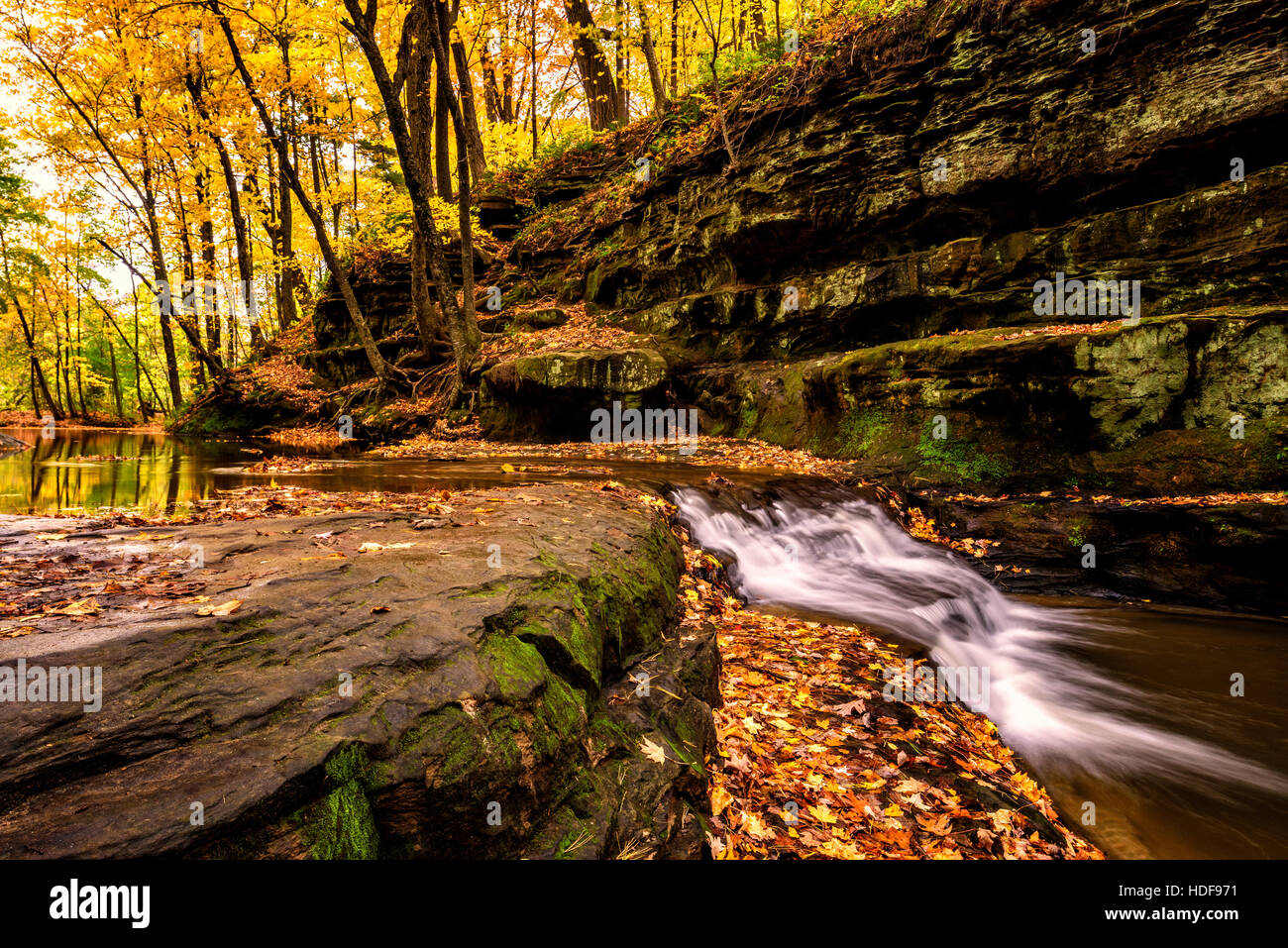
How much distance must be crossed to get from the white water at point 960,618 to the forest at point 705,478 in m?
0.06

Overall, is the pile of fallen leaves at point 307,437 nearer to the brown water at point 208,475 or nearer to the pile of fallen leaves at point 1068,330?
the brown water at point 208,475

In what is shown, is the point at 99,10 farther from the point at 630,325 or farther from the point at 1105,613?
the point at 1105,613

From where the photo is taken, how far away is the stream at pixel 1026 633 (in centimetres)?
366

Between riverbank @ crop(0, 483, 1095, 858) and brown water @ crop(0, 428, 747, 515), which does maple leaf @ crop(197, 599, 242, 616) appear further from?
brown water @ crop(0, 428, 747, 515)

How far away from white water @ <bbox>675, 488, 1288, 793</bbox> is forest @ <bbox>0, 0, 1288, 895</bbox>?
56 mm

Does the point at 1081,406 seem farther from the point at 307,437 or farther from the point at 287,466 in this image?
the point at 307,437

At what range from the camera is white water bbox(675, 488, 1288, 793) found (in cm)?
410

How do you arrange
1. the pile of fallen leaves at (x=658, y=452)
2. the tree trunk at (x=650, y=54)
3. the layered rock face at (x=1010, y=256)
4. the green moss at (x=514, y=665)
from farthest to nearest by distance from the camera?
the tree trunk at (x=650, y=54)
the pile of fallen leaves at (x=658, y=452)
the layered rock face at (x=1010, y=256)
the green moss at (x=514, y=665)

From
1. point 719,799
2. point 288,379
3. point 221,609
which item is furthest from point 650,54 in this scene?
point 719,799

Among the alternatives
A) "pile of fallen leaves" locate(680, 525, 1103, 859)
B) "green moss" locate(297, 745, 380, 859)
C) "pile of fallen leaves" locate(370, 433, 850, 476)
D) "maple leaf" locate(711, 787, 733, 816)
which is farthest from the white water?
"green moss" locate(297, 745, 380, 859)

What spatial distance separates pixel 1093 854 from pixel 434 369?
50.4 ft

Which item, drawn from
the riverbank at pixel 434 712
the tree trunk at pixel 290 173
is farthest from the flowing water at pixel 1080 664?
the tree trunk at pixel 290 173

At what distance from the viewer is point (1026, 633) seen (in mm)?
6195

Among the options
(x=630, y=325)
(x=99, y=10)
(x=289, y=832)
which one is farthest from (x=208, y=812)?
(x=99, y=10)
